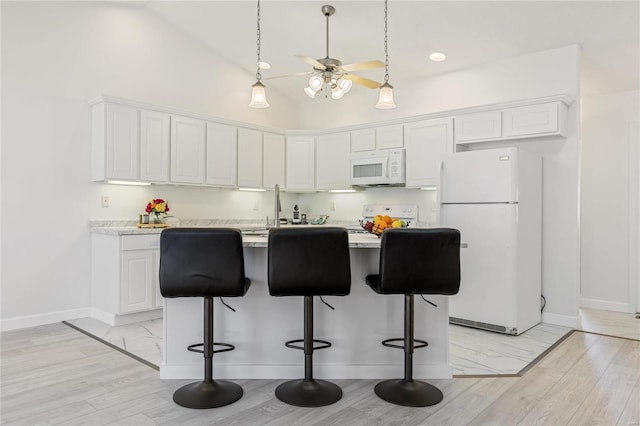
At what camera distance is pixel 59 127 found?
409 cm

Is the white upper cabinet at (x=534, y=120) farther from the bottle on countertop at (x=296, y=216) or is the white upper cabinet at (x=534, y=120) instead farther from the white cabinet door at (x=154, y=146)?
the white cabinet door at (x=154, y=146)

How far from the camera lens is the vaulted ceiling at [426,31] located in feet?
12.0

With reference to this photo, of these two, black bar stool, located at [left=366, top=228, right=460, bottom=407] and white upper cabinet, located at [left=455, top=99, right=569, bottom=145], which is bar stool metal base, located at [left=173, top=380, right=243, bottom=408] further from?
white upper cabinet, located at [left=455, top=99, right=569, bottom=145]

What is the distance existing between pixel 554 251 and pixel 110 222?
14.7 feet

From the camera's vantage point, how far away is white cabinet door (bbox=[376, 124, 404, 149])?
504 centimetres

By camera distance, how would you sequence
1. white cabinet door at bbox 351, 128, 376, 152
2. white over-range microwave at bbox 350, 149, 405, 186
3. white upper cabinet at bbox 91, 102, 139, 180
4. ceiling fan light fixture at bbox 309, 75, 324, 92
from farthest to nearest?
white cabinet door at bbox 351, 128, 376, 152, white over-range microwave at bbox 350, 149, 405, 186, white upper cabinet at bbox 91, 102, 139, 180, ceiling fan light fixture at bbox 309, 75, 324, 92

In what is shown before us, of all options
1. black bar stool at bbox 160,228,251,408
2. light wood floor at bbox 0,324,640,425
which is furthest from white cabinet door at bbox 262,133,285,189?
black bar stool at bbox 160,228,251,408

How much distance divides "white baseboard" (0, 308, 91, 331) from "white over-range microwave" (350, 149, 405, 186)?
3362 mm

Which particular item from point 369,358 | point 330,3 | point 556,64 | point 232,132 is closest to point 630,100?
point 556,64

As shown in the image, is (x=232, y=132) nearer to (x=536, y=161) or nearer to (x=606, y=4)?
(x=536, y=161)

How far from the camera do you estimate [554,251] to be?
4.12 meters

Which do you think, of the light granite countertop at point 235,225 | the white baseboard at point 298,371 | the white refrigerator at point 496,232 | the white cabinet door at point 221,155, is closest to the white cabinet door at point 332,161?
the light granite countertop at point 235,225

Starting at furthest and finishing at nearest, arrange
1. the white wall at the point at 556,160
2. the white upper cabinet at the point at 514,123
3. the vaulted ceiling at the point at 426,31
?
the white wall at the point at 556,160 → the white upper cabinet at the point at 514,123 → the vaulted ceiling at the point at 426,31

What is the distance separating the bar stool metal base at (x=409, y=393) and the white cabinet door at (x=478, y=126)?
2.74 m
